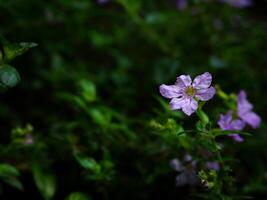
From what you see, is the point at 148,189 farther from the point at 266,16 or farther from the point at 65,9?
the point at 266,16

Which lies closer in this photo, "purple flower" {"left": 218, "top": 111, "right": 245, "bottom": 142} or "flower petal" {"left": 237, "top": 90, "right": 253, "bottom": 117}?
"purple flower" {"left": 218, "top": 111, "right": 245, "bottom": 142}

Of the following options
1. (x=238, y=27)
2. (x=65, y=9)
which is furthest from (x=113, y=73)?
(x=238, y=27)

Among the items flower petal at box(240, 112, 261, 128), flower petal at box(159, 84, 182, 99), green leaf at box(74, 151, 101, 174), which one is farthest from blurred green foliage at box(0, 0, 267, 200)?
flower petal at box(159, 84, 182, 99)

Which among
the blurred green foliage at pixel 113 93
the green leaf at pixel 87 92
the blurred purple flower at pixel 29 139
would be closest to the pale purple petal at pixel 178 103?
the blurred green foliage at pixel 113 93

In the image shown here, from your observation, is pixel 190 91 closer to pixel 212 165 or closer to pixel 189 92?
pixel 189 92

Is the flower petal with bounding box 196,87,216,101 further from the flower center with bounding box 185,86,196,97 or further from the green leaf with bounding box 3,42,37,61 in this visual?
the green leaf with bounding box 3,42,37,61
